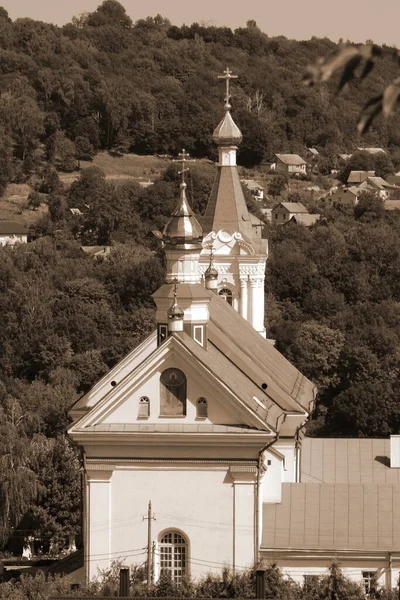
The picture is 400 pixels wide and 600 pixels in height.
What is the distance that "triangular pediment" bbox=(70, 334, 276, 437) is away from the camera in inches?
1232

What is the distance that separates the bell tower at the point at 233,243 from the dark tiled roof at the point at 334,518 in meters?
11.8

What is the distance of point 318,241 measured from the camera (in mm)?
100062

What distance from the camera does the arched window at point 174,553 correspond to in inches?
1238

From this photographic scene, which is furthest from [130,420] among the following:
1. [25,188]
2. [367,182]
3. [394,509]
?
[367,182]

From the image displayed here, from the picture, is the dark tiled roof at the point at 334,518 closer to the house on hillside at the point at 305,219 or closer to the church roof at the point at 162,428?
the church roof at the point at 162,428

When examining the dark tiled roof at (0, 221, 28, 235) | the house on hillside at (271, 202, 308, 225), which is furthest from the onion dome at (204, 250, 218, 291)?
the house on hillside at (271, 202, 308, 225)

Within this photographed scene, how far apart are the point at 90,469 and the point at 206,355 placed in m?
2.77

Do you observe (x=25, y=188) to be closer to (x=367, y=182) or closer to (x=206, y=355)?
(x=367, y=182)

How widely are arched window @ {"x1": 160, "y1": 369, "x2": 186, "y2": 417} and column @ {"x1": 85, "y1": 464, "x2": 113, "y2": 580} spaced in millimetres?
1511

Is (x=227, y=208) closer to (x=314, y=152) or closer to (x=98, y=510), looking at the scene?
(x=98, y=510)

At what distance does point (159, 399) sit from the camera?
104ft

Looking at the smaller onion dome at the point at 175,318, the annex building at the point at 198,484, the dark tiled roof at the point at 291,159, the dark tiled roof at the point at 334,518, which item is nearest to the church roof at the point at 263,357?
the annex building at the point at 198,484

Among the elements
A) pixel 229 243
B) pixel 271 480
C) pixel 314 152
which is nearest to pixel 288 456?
pixel 271 480

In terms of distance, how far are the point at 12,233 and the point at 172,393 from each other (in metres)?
79.8
